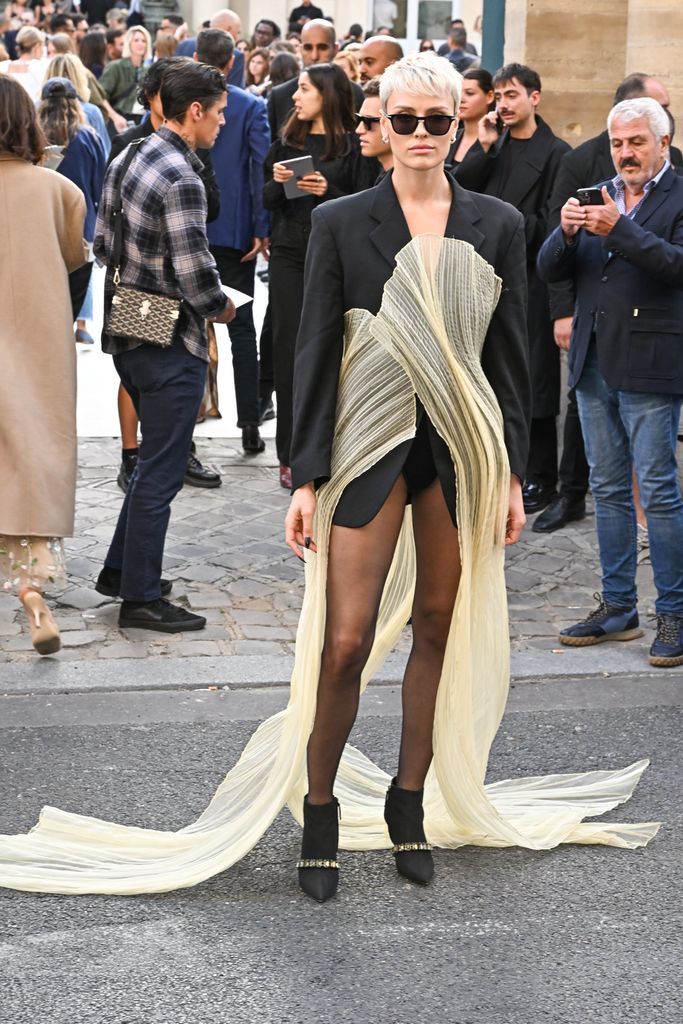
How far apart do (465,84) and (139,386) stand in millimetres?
3322

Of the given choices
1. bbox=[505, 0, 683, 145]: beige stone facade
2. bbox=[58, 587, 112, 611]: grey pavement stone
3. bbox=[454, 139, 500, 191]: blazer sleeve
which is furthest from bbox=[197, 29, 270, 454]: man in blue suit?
bbox=[58, 587, 112, 611]: grey pavement stone

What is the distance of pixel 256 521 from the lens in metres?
8.17

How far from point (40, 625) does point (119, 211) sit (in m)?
1.65

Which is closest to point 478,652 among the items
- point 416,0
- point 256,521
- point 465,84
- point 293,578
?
point 293,578

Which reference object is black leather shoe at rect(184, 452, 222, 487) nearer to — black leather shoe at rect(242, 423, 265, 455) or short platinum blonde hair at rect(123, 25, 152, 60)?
black leather shoe at rect(242, 423, 265, 455)

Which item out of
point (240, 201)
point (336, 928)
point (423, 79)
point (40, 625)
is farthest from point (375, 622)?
point (240, 201)

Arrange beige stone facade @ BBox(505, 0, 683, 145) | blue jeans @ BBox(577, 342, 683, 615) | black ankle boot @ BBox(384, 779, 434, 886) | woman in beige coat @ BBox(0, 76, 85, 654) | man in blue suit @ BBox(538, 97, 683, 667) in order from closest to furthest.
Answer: black ankle boot @ BBox(384, 779, 434, 886), woman in beige coat @ BBox(0, 76, 85, 654), man in blue suit @ BBox(538, 97, 683, 667), blue jeans @ BBox(577, 342, 683, 615), beige stone facade @ BBox(505, 0, 683, 145)

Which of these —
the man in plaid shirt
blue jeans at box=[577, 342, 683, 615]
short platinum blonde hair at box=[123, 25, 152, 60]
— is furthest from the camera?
short platinum blonde hair at box=[123, 25, 152, 60]

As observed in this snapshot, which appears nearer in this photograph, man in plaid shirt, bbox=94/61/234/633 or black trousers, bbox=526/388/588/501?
man in plaid shirt, bbox=94/61/234/633

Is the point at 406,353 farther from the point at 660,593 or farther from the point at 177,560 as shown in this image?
the point at 177,560

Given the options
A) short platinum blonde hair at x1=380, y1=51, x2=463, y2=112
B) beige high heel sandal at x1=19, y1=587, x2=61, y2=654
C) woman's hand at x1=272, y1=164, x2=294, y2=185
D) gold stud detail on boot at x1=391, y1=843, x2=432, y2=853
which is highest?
short platinum blonde hair at x1=380, y1=51, x2=463, y2=112

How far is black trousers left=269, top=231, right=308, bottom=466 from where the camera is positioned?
8.50 meters

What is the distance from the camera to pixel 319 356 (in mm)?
4117

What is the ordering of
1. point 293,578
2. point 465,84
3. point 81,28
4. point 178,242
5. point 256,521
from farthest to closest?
point 81,28
point 465,84
point 256,521
point 293,578
point 178,242
